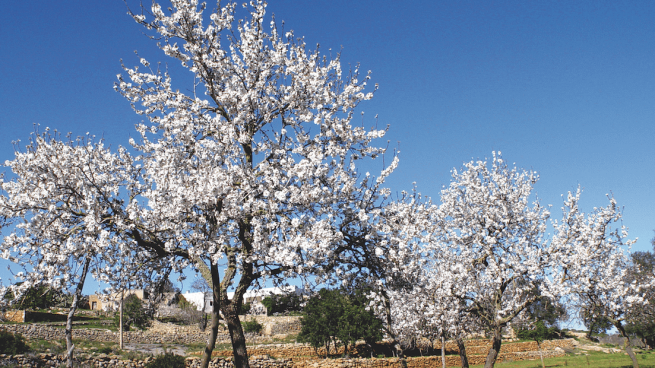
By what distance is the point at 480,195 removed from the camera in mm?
16609

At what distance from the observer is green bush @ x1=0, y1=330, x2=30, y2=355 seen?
2108 centimetres

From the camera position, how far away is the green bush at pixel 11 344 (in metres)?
21.1

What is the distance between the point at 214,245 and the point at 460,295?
11.1m

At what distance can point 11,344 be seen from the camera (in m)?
22.1

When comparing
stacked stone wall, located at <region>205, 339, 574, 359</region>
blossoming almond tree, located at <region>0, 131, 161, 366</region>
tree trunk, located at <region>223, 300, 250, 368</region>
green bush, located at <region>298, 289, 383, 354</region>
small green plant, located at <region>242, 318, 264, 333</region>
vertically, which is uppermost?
blossoming almond tree, located at <region>0, 131, 161, 366</region>

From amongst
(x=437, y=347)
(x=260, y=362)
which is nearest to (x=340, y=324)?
(x=260, y=362)

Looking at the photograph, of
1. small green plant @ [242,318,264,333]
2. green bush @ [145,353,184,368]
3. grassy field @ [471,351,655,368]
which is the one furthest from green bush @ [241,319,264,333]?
green bush @ [145,353,184,368]

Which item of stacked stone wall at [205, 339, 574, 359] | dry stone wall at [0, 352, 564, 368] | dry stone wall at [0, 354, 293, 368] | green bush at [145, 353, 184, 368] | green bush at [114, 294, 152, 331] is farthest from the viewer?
green bush at [114, 294, 152, 331]

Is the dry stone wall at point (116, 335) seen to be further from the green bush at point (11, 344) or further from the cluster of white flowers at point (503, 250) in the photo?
the cluster of white flowers at point (503, 250)

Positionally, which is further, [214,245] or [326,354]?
[326,354]

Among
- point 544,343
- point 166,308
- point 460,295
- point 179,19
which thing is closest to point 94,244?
point 179,19

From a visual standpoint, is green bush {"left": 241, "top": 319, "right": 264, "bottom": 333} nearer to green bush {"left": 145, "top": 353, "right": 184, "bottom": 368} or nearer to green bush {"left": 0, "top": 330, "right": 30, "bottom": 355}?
green bush {"left": 145, "top": 353, "right": 184, "bottom": 368}

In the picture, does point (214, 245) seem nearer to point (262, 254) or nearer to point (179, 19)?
point (262, 254)

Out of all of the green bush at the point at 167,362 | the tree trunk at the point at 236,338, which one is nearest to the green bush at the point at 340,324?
the green bush at the point at 167,362
